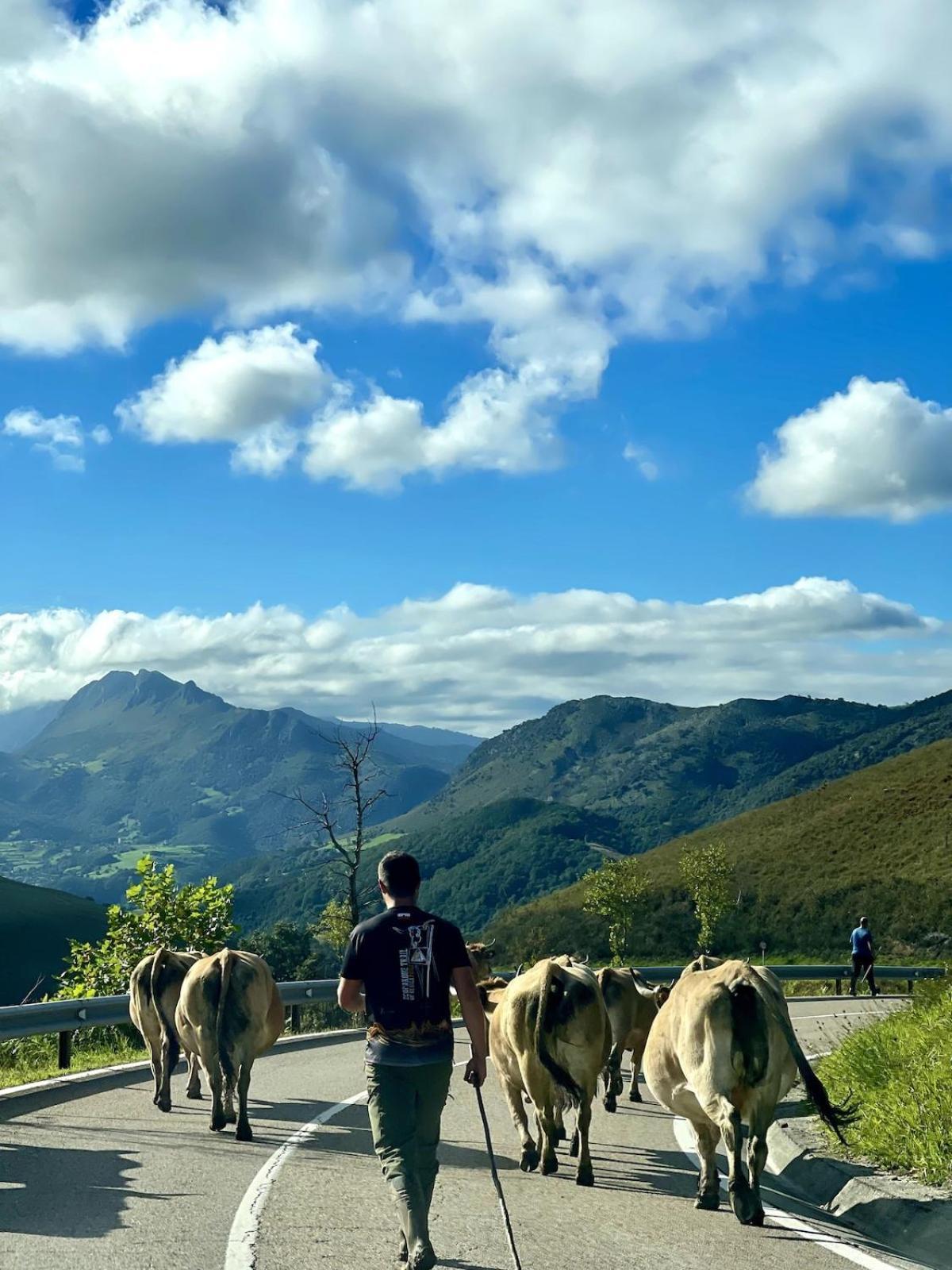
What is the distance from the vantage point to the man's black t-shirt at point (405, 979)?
21.5 ft

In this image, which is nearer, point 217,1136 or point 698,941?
point 217,1136

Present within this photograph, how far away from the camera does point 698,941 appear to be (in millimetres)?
78750

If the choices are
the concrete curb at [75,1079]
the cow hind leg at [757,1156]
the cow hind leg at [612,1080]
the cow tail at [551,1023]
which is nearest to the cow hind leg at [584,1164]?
the cow tail at [551,1023]

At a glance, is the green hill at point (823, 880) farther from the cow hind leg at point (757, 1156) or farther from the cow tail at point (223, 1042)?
the cow hind leg at point (757, 1156)

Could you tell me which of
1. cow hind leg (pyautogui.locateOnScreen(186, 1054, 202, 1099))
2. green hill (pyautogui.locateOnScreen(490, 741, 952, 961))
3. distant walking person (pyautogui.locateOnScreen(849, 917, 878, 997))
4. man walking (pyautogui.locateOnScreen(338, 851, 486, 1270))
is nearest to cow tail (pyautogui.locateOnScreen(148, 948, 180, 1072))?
cow hind leg (pyautogui.locateOnScreen(186, 1054, 202, 1099))

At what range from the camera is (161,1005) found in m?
12.3

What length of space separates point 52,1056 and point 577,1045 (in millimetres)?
11835

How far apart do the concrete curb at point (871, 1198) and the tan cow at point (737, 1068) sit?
0.50m

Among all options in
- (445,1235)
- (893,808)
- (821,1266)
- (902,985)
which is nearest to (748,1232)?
(821,1266)

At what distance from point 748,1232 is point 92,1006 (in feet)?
37.3

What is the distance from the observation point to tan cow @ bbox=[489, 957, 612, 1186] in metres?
9.16

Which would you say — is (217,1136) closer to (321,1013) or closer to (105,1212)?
(105,1212)

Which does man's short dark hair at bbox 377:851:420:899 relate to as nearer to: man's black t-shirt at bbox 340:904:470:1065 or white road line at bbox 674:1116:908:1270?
man's black t-shirt at bbox 340:904:470:1065

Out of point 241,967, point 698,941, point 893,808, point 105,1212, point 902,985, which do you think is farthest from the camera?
point 893,808
